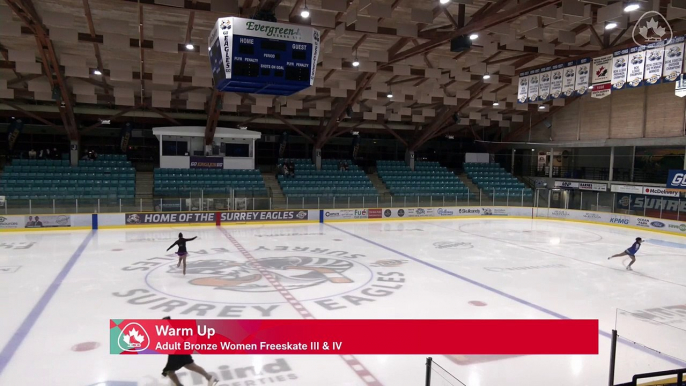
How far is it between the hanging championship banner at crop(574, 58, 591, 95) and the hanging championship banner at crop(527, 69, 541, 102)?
1473mm

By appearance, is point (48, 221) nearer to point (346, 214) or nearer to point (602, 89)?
point (346, 214)

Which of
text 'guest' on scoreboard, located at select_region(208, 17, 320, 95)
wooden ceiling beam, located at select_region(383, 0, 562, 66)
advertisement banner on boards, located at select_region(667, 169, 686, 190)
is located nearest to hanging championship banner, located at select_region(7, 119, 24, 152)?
text 'guest' on scoreboard, located at select_region(208, 17, 320, 95)

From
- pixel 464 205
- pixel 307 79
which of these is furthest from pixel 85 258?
pixel 464 205

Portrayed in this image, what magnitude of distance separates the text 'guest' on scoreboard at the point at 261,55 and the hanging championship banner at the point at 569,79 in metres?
8.87

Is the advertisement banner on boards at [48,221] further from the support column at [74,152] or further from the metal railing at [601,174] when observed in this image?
the metal railing at [601,174]

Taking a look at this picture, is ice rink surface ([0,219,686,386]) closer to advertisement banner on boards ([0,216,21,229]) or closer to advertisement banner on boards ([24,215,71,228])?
advertisement banner on boards ([24,215,71,228])

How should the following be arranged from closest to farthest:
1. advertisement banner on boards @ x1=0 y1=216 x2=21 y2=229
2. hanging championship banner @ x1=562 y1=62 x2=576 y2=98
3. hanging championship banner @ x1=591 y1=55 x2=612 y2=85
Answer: hanging championship banner @ x1=591 y1=55 x2=612 y2=85
hanging championship banner @ x1=562 y1=62 x2=576 y2=98
advertisement banner on boards @ x1=0 y1=216 x2=21 y2=229

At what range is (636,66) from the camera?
12.6 metres

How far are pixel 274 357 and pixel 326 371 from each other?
891 mm

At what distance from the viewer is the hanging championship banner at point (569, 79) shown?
14.2 metres

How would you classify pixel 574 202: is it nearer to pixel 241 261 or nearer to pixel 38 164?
pixel 241 261

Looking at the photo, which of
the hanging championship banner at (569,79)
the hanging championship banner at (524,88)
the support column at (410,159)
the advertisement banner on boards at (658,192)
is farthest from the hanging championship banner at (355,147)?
the hanging championship banner at (569,79)

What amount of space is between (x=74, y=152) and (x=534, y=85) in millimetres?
24385

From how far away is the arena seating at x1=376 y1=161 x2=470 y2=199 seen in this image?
3045cm
